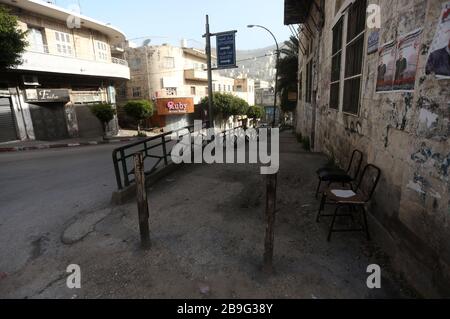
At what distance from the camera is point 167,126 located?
1171 inches

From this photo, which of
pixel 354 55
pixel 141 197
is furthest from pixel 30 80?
pixel 354 55

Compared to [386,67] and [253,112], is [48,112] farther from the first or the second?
[253,112]

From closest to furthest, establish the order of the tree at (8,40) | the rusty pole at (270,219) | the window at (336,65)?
the rusty pole at (270,219) → the window at (336,65) → the tree at (8,40)

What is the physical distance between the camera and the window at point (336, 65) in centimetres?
609

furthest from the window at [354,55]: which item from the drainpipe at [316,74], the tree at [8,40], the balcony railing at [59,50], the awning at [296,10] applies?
the balcony railing at [59,50]

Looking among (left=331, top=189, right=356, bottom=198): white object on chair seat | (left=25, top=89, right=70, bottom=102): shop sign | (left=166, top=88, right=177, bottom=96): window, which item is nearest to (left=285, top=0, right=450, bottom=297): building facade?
(left=331, top=189, right=356, bottom=198): white object on chair seat

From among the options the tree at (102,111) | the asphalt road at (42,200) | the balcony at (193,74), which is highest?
the balcony at (193,74)

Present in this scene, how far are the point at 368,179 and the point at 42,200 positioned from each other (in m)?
6.36

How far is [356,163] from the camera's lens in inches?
178

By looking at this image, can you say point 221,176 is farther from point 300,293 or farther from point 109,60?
point 109,60

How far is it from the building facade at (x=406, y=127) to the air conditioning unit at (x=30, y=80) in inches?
688

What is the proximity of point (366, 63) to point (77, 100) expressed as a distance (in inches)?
792

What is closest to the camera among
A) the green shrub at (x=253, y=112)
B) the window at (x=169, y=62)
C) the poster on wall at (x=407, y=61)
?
the poster on wall at (x=407, y=61)

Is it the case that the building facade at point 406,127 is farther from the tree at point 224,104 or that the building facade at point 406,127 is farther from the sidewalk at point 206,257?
the tree at point 224,104
